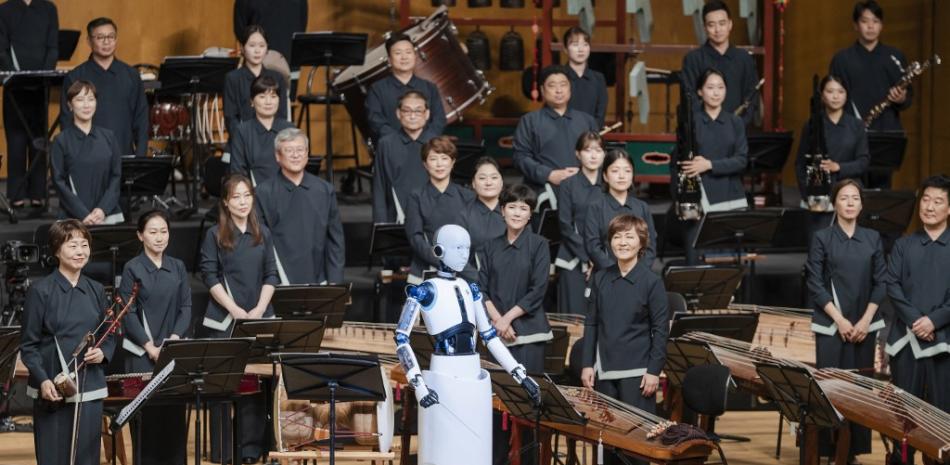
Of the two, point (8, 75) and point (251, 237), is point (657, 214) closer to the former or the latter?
point (251, 237)

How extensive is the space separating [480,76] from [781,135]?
7.95 feet

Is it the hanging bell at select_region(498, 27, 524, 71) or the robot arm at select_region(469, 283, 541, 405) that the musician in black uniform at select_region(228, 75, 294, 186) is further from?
the hanging bell at select_region(498, 27, 524, 71)

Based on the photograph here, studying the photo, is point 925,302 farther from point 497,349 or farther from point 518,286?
point 497,349

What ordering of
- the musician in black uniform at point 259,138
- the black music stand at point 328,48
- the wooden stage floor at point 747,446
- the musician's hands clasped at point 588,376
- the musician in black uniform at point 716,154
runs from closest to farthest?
the musician's hands clasped at point 588,376
the wooden stage floor at point 747,446
the musician in black uniform at point 259,138
the musician in black uniform at point 716,154
the black music stand at point 328,48

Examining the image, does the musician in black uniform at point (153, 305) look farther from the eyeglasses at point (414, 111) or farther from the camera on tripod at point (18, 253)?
the eyeglasses at point (414, 111)

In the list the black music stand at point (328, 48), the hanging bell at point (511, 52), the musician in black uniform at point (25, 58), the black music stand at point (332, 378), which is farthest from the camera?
the hanging bell at point (511, 52)

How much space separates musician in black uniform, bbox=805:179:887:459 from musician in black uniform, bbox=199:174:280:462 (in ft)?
9.92

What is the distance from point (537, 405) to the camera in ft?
22.5

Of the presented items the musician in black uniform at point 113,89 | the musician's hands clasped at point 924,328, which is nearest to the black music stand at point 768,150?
the musician's hands clasped at point 924,328

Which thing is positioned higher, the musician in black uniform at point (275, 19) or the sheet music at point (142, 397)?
the musician in black uniform at point (275, 19)

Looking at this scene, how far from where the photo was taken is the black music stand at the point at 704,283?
912cm

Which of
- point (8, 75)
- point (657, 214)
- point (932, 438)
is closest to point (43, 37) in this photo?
point (8, 75)

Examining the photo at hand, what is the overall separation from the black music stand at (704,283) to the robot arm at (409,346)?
2701 mm

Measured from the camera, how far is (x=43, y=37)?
38.0 ft
